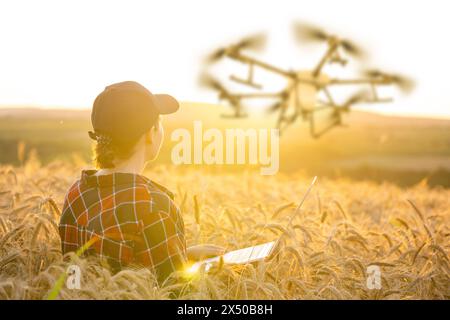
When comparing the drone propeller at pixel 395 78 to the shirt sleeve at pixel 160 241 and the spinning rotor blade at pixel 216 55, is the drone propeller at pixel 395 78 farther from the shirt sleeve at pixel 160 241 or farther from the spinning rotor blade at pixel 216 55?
the shirt sleeve at pixel 160 241

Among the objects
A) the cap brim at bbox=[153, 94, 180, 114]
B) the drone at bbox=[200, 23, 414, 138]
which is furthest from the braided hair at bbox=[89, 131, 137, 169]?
the drone at bbox=[200, 23, 414, 138]

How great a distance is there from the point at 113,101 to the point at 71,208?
61cm

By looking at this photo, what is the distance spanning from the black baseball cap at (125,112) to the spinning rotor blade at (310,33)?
3103 cm

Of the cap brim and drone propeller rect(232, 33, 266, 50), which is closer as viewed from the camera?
the cap brim

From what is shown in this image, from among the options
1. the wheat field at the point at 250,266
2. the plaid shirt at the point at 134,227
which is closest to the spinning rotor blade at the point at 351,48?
the wheat field at the point at 250,266

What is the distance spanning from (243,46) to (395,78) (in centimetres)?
900

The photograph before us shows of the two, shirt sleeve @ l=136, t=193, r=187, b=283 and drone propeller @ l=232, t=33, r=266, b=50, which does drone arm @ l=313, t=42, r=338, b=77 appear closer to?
drone propeller @ l=232, t=33, r=266, b=50

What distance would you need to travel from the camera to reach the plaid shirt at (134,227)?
10.0ft

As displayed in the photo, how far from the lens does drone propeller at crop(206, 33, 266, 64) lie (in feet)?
107

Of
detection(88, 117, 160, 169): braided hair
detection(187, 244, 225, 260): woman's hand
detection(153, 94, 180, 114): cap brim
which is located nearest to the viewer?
detection(88, 117, 160, 169): braided hair

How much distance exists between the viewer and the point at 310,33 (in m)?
34.0

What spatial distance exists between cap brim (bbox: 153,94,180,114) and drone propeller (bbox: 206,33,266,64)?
29.4 metres
